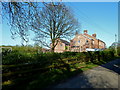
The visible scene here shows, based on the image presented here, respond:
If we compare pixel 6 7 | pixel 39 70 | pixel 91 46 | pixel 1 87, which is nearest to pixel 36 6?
pixel 6 7

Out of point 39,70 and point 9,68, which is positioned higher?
point 9,68

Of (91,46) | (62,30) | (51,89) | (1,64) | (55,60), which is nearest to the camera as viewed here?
(51,89)

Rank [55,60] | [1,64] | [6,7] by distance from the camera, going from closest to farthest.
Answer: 1. [1,64]
2. [6,7]
3. [55,60]

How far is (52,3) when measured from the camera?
4.23 m

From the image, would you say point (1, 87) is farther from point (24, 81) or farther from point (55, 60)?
point (55, 60)

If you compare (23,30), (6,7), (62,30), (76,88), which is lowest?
(76,88)

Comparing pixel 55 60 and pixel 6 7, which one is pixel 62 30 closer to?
pixel 55 60

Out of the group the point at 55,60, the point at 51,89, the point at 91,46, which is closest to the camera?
the point at 51,89

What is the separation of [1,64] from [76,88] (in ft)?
12.0

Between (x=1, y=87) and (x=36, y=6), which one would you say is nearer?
(x=1, y=87)

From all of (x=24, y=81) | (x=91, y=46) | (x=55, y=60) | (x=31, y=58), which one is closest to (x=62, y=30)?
(x=55, y=60)

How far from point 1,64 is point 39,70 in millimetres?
2018

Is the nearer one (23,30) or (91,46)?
(23,30)

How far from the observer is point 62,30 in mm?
16172
